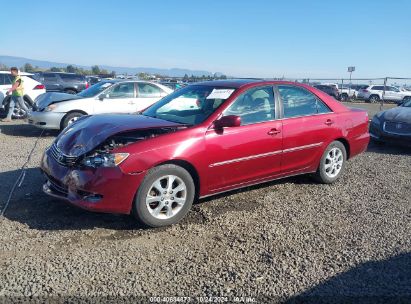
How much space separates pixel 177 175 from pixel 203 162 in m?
0.35

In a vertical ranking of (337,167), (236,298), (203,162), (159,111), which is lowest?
(236,298)

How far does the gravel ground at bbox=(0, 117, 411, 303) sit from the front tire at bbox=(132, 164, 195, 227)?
14 cm

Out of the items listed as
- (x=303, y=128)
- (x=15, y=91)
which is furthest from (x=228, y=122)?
(x=15, y=91)

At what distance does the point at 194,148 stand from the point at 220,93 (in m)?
1.04

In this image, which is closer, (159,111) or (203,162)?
(203,162)

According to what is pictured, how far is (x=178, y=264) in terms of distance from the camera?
3414mm

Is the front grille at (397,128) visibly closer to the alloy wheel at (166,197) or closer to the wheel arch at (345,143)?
the wheel arch at (345,143)

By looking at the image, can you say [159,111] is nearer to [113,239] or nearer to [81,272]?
[113,239]

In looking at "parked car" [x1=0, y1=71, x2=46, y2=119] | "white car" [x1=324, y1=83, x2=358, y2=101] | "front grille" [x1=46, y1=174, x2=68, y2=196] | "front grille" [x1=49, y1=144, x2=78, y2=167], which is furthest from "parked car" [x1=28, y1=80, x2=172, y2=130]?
"white car" [x1=324, y1=83, x2=358, y2=101]

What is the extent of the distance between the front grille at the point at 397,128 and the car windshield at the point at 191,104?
5.70 meters

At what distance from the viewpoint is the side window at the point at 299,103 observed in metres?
5.33

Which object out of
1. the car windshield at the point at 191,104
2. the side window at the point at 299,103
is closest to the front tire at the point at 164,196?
the car windshield at the point at 191,104

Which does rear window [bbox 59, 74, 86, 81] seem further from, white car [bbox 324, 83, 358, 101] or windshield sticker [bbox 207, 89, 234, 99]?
white car [bbox 324, 83, 358, 101]

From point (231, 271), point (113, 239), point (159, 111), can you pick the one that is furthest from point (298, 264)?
point (159, 111)
